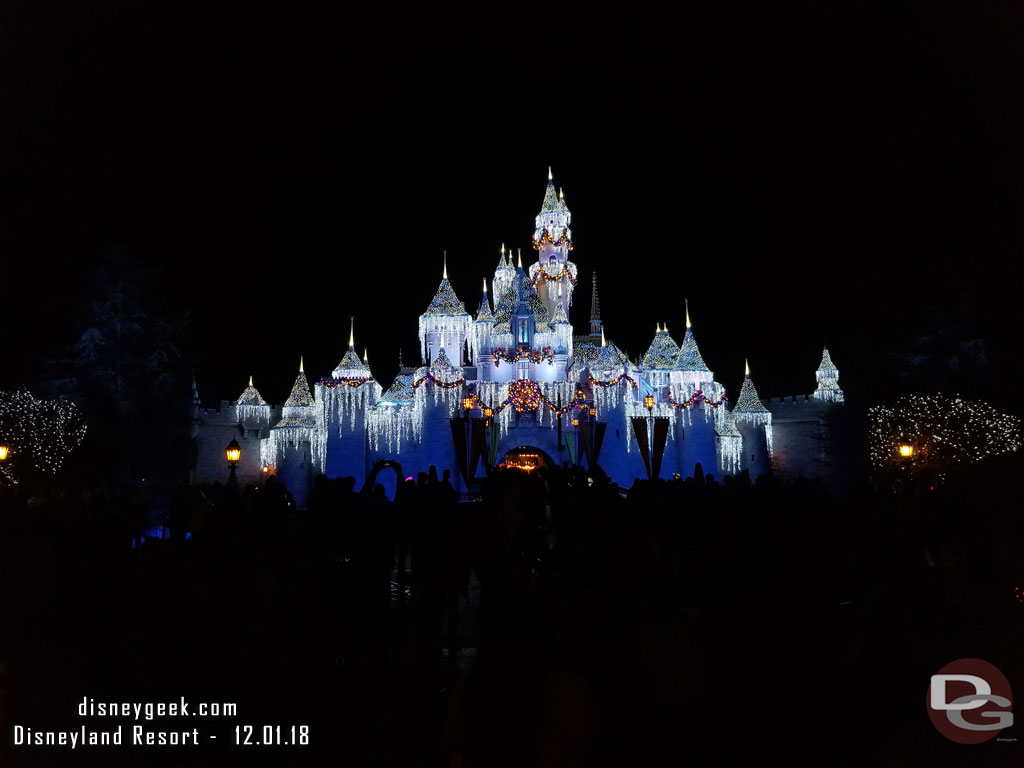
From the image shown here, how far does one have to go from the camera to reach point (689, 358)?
3048cm

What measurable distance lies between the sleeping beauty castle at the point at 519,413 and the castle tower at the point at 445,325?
61 mm

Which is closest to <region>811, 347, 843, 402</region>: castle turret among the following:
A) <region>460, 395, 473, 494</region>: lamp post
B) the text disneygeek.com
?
<region>460, 395, 473, 494</region>: lamp post

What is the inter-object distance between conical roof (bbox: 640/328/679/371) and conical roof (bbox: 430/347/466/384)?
9.22 meters

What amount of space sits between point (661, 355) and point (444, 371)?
35.0 ft

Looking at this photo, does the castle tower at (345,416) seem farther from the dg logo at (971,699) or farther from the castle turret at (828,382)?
the dg logo at (971,699)

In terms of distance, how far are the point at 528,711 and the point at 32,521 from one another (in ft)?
24.6

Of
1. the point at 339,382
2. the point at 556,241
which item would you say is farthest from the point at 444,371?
the point at 556,241

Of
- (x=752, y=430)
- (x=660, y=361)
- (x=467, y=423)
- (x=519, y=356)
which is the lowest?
(x=467, y=423)

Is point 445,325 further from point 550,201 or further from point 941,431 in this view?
point 941,431

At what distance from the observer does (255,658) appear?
16.9ft

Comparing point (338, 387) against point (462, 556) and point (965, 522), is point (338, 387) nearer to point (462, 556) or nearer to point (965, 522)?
point (462, 556)

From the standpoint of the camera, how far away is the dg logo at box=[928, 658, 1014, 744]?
4.40 metres

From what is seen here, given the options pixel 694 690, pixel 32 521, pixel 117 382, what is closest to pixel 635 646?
pixel 694 690

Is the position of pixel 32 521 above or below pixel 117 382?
below
